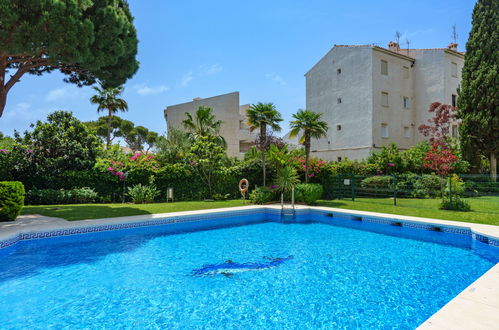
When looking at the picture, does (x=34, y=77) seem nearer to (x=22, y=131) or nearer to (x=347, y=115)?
(x=22, y=131)

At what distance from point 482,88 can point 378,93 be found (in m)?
7.28

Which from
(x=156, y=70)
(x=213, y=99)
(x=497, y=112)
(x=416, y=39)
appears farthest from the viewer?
(x=213, y=99)

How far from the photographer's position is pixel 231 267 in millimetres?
6805

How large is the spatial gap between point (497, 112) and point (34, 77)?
1045 inches

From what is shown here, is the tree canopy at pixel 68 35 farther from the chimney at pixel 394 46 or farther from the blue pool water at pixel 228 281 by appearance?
the chimney at pixel 394 46

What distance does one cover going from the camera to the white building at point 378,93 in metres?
25.2

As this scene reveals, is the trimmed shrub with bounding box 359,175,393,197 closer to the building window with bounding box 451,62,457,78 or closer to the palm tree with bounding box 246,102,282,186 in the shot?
the palm tree with bounding box 246,102,282,186

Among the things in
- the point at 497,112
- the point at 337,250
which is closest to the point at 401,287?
the point at 337,250

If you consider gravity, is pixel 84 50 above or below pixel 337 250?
above

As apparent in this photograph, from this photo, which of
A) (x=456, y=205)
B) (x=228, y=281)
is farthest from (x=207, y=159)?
(x=456, y=205)

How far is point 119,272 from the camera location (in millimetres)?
6441

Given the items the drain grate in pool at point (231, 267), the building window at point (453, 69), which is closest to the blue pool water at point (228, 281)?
the drain grate in pool at point (231, 267)

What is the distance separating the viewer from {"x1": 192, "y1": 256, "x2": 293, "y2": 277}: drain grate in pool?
643cm

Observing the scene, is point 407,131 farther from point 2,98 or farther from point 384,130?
point 2,98
